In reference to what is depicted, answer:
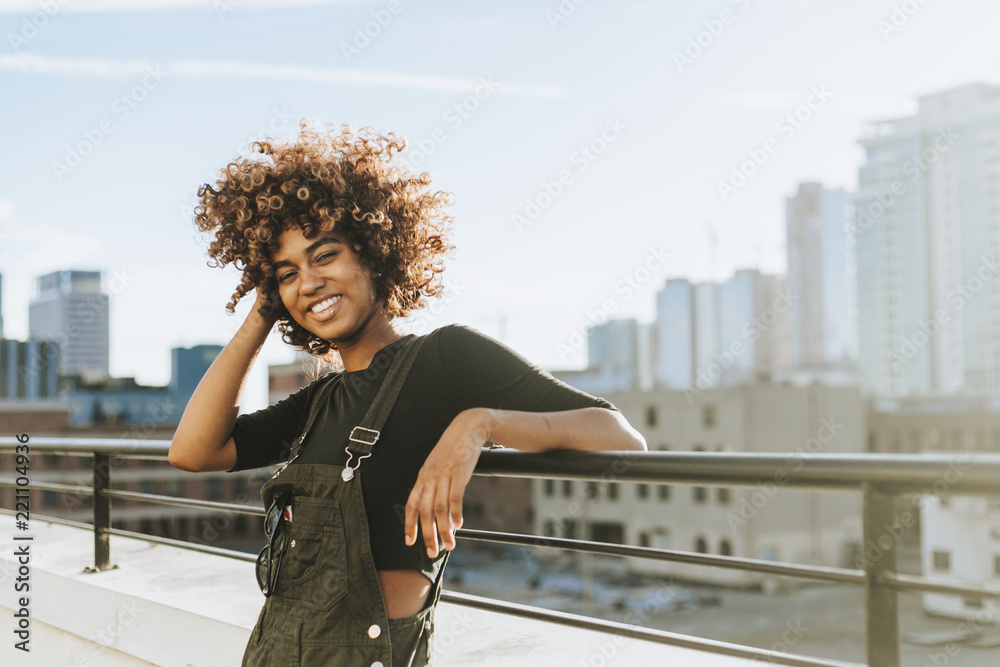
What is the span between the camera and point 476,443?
126 cm

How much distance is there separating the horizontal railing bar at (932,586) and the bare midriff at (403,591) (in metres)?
0.67

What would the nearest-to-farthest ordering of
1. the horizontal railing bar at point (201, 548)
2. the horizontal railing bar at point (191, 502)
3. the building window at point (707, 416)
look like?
the horizontal railing bar at point (191, 502) → the horizontal railing bar at point (201, 548) → the building window at point (707, 416)

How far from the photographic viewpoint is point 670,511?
44750mm

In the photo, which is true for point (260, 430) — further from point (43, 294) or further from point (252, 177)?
point (43, 294)

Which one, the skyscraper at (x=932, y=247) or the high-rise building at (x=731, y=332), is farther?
the high-rise building at (x=731, y=332)

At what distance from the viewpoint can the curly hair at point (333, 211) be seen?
1.57 metres

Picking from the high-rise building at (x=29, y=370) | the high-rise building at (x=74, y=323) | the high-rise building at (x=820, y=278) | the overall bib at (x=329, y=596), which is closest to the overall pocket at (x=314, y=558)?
the overall bib at (x=329, y=596)

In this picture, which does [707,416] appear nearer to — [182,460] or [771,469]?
[182,460]

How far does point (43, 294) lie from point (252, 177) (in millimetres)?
42412

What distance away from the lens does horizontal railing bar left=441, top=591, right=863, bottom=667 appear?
1331mm

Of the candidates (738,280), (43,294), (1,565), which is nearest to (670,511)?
(43,294)

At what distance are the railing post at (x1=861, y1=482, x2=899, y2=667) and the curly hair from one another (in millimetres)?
871

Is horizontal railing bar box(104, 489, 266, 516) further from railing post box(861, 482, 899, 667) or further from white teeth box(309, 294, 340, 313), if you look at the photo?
railing post box(861, 482, 899, 667)

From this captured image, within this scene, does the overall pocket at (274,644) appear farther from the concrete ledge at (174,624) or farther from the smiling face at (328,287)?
the concrete ledge at (174,624)
